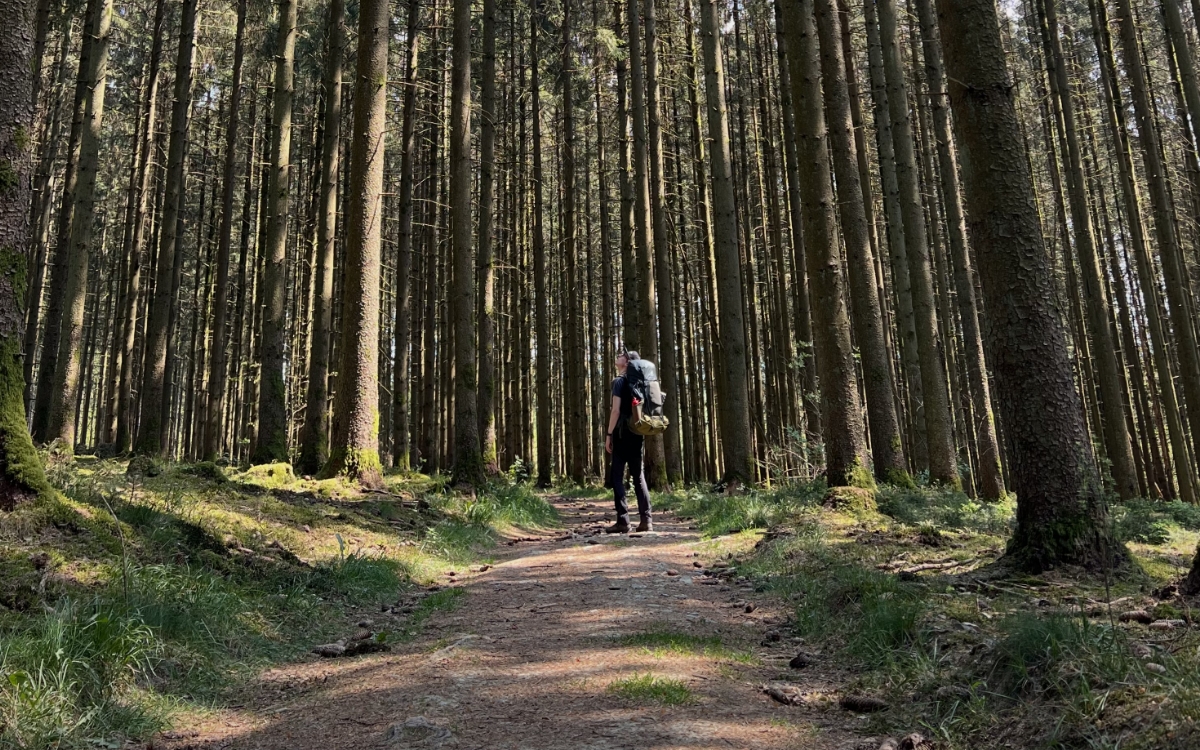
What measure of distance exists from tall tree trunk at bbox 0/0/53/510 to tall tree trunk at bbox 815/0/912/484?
28.9 feet

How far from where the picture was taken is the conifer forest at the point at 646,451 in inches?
113

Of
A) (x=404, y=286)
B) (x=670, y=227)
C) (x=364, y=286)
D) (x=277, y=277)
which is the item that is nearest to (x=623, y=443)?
(x=364, y=286)

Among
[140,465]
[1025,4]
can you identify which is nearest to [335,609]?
[140,465]

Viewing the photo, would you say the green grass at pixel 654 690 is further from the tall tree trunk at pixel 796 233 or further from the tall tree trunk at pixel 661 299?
the tall tree trunk at pixel 796 233

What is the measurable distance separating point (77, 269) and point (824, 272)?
41.3 feet

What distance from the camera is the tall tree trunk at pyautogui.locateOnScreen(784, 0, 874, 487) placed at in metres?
8.52

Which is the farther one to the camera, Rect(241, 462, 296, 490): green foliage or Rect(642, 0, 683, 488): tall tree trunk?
Answer: Rect(642, 0, 683, 488): tall tree trunk

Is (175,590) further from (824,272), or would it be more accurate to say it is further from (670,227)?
(670,227)

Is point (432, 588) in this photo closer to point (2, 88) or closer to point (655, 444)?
point (2, 88)

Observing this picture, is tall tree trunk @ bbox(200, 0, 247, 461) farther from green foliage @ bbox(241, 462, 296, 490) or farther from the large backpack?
the large backpack

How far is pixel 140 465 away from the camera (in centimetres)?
786

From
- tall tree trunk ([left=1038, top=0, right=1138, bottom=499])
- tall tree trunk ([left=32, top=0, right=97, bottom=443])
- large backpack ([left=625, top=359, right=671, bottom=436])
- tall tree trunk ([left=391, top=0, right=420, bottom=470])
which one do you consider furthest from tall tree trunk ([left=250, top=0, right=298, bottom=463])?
tall tree trunk ([left=1038, top=0, right=1138, bottom=499])

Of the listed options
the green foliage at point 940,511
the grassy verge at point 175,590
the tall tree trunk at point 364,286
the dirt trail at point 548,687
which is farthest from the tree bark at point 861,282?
the tall tree trunk at point 364,286

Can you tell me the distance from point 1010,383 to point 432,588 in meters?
4.77
